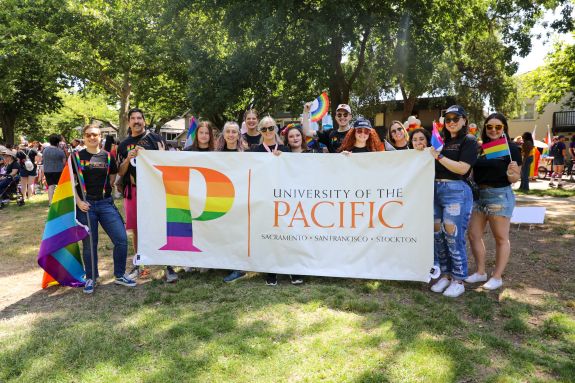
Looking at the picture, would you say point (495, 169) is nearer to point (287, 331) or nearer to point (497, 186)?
point (497, 186)

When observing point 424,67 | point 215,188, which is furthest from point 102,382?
point 424,67

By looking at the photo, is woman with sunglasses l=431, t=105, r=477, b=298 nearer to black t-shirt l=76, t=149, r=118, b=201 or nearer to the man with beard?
the man with beard

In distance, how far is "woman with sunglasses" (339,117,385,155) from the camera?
462 cm

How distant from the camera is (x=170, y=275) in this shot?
15.9ft

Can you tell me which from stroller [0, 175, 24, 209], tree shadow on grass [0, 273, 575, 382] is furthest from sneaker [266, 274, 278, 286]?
stroller [0, 175, 24, 209]

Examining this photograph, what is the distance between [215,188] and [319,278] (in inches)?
61.7

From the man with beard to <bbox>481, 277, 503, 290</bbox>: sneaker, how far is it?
341cm

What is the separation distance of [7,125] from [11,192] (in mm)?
22240

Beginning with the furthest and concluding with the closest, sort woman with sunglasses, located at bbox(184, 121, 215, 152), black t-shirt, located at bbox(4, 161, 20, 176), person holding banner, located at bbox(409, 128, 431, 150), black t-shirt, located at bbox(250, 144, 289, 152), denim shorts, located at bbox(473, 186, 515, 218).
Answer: black t-shirt, located at bbox(4, 161, 20, 176)
woman with sunglasses, located at bbox(184, 121, 215, 152)
black t-shirt, located at bbox(250, 144, 289, 152)
person holding banner, located at bbox(409, 128, 431, 150)
denim shorts, located at bbox(473, 186, 515, 218)

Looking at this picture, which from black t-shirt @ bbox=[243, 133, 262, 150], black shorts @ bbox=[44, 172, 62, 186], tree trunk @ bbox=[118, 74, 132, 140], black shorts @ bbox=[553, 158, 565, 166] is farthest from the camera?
tree trunk @ bbox=[118, 74, 132, 140]

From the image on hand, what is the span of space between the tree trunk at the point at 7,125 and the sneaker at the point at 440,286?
33.3 meters

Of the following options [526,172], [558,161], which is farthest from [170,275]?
[558,161]

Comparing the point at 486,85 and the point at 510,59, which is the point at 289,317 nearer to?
the point at 510,59

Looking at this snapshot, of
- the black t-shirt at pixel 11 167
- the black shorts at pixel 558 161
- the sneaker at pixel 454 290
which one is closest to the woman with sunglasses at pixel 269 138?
the sneaker at pixel 454 290
